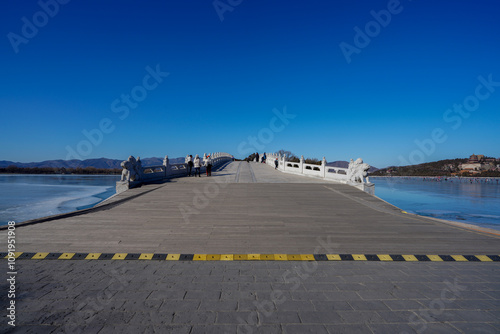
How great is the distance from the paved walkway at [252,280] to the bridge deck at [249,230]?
0.16ft

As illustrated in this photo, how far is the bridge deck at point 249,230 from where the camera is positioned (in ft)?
18.8

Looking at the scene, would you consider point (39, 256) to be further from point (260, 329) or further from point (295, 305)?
point (295, 305)

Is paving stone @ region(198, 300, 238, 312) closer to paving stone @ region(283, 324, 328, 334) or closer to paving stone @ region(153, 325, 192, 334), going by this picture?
paving stone @ region(153, 325, 192, 334)

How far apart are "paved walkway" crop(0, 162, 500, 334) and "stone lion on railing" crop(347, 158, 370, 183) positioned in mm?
6423

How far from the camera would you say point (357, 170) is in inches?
595

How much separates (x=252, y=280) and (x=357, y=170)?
1282 centimetres

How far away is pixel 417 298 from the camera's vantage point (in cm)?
369

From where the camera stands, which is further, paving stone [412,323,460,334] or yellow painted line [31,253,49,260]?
yellow painted line [31,253,49,260]

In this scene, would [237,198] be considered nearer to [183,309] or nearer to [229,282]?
[229,282]

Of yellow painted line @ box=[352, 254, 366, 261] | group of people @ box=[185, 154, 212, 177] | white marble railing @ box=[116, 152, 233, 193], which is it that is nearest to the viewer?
yellow painted line @ box=[352, 254, 366, 261]

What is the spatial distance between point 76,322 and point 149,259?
1.98 m

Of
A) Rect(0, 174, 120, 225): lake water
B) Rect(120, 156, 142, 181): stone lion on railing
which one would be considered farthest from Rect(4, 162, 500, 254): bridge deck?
Rect(0, 174, 120, 225): lake water

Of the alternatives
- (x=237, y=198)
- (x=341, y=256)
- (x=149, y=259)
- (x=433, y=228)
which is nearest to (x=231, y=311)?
(x=149, y=259)

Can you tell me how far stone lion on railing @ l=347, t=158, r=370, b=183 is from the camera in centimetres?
1453
